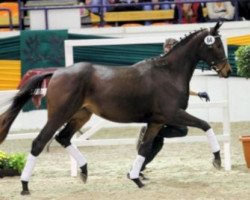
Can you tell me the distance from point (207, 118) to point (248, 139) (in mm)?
5986

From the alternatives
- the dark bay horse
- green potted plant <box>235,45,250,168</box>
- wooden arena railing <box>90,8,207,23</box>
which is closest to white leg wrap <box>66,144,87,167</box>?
the dark bay horse

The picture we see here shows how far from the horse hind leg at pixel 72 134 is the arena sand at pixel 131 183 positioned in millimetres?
216

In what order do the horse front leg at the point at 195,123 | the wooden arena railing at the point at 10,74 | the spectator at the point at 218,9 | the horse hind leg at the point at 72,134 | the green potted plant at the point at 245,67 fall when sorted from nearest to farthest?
the horse front leg at the point at 195,123, the horse hind leg at the point at 72,134, the green potted plant at the point at 245,67, the wooden arena railing at the point at 10,74, the spectator at the point at 218,9

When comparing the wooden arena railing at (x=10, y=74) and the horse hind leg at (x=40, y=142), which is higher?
the horse hind leg at (x=40, y=142)

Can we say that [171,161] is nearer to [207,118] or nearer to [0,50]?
[207,118]

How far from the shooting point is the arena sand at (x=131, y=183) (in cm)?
962

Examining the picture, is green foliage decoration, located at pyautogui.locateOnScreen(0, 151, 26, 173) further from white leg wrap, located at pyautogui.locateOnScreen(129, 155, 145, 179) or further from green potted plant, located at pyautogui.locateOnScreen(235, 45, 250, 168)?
green potted plant, located at pyautogui.locateOnScreen(235, 45, 250, 168)

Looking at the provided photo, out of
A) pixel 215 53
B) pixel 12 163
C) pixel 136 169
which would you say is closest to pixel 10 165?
pixel 12 163

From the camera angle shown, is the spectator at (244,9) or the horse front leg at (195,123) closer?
the horse front leg at (195,123)

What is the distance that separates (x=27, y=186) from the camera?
32.6 ft

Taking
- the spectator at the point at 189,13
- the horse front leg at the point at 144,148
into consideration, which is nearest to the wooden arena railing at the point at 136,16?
the spectator at the point at 189,13

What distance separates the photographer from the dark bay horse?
9.89 meters

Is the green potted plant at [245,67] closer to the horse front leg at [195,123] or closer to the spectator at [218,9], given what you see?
the horse front leg at [195,123]

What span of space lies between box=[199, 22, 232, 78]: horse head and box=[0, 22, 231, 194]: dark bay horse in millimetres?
73
